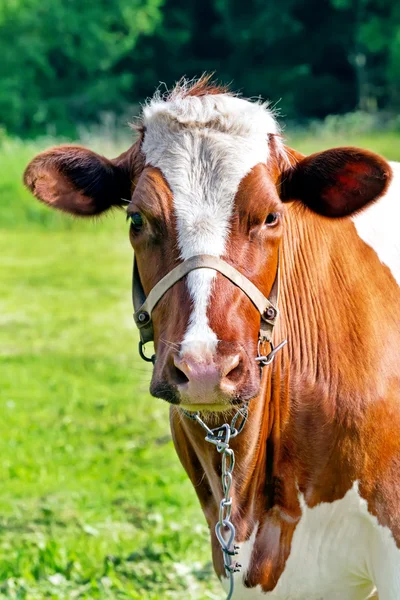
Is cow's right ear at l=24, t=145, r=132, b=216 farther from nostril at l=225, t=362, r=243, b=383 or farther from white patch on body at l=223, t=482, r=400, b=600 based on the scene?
white patch on body at l=223, t=482, r=400, b=600

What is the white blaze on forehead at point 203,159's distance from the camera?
9.30 feet

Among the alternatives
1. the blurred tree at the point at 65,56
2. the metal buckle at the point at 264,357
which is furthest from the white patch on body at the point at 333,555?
the blurred tree at the point at 65,56

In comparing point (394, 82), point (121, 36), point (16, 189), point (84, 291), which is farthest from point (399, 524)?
point (121, 36)

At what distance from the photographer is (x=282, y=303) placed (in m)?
3.34

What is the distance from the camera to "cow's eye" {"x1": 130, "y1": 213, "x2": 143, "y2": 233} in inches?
121

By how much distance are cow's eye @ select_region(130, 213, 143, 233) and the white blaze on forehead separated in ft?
0.53

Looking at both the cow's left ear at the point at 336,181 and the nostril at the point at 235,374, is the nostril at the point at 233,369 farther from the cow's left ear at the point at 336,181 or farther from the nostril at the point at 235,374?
the cow's left ear at the point at 336,181

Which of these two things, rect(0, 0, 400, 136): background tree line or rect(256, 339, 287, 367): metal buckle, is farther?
rect(0, 0, 400, 136): background tree line

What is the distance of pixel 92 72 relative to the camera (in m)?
40.5

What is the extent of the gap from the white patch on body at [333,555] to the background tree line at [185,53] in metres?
33.9

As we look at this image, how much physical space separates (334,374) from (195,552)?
2.33 meters

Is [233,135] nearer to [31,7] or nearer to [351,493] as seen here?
[351,493]

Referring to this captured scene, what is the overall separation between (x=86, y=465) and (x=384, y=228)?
4132mm

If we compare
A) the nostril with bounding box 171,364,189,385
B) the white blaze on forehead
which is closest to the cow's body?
the white blaze on forehead
